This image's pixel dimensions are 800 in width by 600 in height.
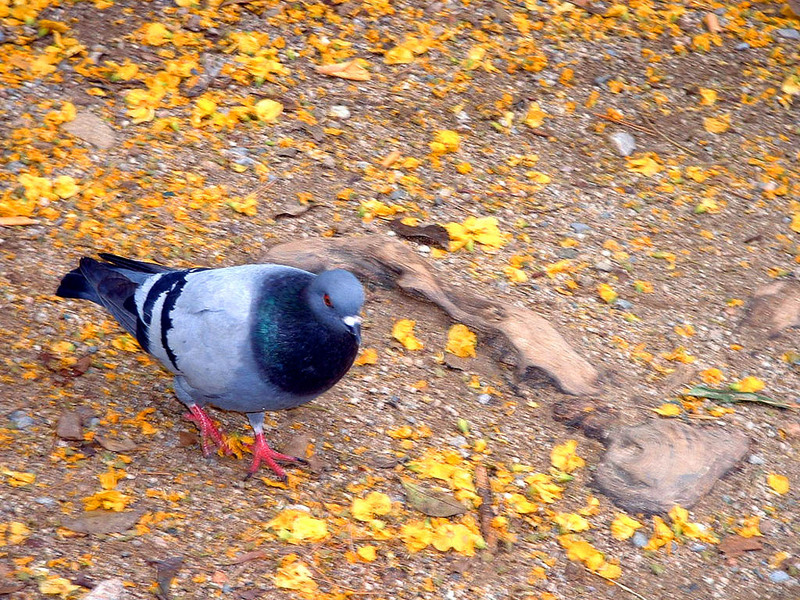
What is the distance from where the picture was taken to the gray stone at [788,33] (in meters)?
6.25

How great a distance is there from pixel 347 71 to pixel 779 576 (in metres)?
3.59

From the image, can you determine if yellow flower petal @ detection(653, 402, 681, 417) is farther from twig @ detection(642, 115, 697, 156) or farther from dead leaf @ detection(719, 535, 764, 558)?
twig @ detection(642, 115, 697, 156)

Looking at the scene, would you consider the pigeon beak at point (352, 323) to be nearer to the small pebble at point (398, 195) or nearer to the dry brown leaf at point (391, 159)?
the small pebble at point (398, 195)

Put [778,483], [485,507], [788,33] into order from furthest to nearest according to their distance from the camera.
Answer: [788,33], [778,483], [485,507]

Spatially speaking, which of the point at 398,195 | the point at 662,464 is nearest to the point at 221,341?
the point at 398,195

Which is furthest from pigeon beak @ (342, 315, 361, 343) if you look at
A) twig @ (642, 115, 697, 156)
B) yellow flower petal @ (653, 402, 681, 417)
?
twig @ (642, 115, 697, 156)

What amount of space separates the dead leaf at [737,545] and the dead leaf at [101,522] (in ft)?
7.67

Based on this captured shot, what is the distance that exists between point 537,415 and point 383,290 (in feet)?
3.15

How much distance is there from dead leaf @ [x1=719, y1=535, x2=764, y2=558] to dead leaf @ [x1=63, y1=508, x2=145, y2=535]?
7.67ft

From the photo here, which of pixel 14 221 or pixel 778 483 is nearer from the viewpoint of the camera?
pixel 778 483

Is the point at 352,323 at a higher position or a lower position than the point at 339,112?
higher

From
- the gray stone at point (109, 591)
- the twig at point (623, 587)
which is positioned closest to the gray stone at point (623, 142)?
the twig at point (623, 587)

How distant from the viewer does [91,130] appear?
4828 mm

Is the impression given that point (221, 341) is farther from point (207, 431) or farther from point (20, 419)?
point (20, 419)
